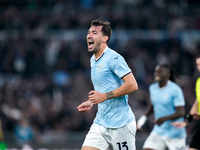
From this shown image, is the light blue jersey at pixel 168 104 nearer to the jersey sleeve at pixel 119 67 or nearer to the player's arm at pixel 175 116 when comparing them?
the player's arm at pixel 175 116

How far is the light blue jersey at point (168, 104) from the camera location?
659 cm

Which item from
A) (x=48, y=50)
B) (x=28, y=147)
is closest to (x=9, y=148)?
(x=28, y=147)

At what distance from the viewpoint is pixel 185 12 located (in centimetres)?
1598

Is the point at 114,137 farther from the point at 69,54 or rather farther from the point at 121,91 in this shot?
the point at 69,54

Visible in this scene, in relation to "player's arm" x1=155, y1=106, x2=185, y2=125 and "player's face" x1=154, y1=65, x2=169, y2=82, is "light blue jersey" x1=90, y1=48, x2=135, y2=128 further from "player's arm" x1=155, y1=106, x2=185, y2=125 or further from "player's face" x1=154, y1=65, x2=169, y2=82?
"player's face" x1=154, y1=65, x2=169, y2=82

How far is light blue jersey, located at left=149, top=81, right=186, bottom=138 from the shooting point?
659cm

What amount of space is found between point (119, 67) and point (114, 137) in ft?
3.01

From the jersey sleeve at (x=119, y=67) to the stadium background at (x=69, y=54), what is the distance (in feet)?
22.4

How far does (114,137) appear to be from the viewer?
4.90 meters

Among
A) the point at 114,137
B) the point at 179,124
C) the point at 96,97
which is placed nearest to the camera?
the point at 96,97

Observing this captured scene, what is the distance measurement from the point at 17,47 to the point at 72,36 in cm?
218

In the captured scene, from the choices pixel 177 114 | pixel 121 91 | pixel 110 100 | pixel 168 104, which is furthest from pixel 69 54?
pixel 121 91

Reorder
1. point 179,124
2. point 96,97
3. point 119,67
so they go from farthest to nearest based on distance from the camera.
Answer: point 179,124
point 119,67
point 96,97

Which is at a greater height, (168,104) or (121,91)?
(121,91)
